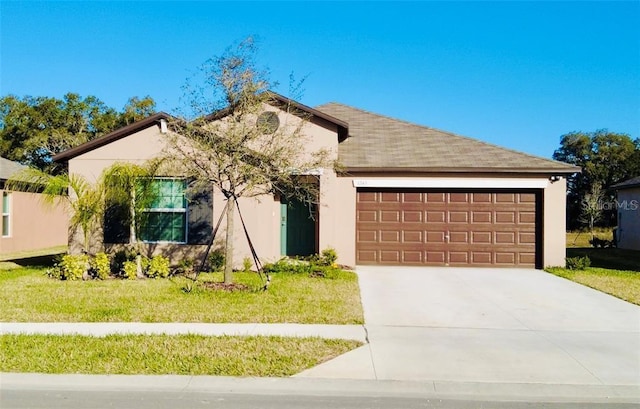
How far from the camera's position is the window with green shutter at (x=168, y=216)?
43.9 ft

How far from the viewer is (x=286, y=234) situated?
50.8 ft

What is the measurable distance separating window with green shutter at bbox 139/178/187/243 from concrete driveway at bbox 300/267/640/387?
207 inches

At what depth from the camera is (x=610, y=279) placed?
41.6 ft

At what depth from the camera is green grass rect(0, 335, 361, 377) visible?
5.70 metres

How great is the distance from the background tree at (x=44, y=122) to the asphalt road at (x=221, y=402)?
31918mm

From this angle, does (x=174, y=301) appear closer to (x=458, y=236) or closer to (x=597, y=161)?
(x=458, y=236)

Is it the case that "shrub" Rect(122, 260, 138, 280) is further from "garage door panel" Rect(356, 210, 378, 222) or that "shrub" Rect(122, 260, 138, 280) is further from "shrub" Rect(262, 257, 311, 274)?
"garage door panel" Rect(356, 210, 378, 222)

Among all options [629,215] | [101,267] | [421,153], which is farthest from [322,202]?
[629,215]

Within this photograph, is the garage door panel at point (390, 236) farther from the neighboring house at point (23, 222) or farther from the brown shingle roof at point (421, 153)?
the neighboring house at point (23, 222)

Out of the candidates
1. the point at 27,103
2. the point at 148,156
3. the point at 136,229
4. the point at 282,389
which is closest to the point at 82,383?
the point at 282,389

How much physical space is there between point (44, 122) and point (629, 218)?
36015 millimetres

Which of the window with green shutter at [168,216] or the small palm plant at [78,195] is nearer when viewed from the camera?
the small palm plant at [78,195]

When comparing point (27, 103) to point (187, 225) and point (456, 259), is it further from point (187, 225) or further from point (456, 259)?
point (456, 259)

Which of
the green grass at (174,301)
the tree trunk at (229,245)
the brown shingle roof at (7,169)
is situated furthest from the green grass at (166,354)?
the brown shingle roof at (7,169)
